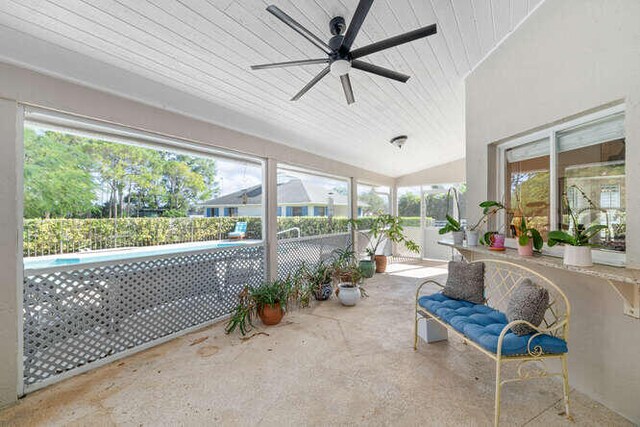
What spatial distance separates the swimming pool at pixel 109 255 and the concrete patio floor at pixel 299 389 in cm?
98

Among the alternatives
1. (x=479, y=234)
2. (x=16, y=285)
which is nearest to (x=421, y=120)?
(x=479, y=234)

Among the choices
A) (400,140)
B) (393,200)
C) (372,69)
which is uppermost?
(400,140)

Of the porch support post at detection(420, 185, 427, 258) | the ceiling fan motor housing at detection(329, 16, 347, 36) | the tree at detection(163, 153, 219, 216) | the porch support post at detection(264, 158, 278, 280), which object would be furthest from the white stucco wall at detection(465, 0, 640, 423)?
the porch support post at detection(420, 185, 427, 258)

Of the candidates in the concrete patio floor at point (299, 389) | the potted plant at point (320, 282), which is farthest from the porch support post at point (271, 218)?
the concrete patio floor at point (299, 389)

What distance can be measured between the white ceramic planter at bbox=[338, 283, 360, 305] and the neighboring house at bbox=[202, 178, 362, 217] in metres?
1.58

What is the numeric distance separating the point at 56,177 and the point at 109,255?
836 mm

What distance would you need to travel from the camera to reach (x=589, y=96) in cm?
189

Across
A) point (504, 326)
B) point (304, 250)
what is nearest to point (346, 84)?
point (504, 326)

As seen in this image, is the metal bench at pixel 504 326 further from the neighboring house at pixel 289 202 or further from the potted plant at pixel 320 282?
the neighboring house at pixel 289 202

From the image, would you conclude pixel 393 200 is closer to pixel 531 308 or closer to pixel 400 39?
pixel 531 308

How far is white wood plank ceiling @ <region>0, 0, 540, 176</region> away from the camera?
5.99ft

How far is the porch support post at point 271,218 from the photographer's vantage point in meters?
4.03

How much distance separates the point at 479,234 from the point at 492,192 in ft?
1.57

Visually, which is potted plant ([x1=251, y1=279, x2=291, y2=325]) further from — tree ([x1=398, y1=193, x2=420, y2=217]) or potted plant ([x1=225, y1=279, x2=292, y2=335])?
tree ([x1=398, y1=193, x2=420, y2=217])
